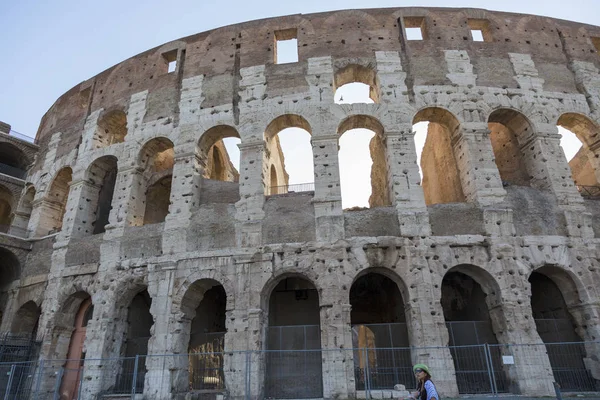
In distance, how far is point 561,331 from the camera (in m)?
10.9

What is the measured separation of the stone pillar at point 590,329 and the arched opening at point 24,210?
18.4 m

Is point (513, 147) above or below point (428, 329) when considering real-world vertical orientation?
above

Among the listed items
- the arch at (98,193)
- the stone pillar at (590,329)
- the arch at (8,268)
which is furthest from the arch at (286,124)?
the arch at (8,268)

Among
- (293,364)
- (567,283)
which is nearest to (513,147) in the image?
(567,283)

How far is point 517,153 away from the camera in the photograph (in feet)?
46.4

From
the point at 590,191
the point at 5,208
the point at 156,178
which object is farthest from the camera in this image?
the point at 5,208

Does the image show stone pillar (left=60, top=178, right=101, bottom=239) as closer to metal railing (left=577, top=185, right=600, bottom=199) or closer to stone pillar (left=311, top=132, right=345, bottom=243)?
stone pillar (left=311, top=132, right=345, bottom=243)

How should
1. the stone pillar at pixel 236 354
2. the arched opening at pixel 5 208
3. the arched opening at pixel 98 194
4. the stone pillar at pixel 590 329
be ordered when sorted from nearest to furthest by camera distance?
the stone pillar at pixel 236 354 < the stone pillar at pixel 590 329 < the arched opening at pixel 98 194 < the arched opening at pixel 5 208

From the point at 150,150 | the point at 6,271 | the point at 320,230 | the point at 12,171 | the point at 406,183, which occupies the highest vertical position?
the point at 12,171

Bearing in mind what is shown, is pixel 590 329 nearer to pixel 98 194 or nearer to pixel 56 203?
pixel 98 194

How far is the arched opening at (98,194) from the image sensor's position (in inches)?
555

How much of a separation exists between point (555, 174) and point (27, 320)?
17.4 meters

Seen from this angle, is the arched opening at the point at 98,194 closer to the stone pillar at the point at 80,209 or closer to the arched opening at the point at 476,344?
the stone pillar at the point at 80,209

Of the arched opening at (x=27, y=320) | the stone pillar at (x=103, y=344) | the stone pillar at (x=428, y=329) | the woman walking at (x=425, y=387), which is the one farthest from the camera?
the arched opening at (x=27, y=320)
